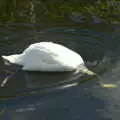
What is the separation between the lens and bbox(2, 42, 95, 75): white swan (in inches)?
349

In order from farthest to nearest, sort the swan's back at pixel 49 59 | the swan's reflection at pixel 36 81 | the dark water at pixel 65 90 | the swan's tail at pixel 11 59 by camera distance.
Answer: the swan's tail at pixel 11 59 < the swan's back at pixel 49 59 < the swan's reflection at pixel 36 81 < the dark water at pixel 65 90

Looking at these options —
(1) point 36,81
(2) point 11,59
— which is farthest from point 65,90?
(2) point 11,59

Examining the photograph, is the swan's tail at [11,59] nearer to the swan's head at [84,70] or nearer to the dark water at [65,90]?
the dark water at [65,90]

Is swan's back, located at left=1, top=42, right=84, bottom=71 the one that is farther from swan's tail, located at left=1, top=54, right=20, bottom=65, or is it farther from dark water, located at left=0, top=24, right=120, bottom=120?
swan's tail, located at left=1, top=54, right=20, bottom=65

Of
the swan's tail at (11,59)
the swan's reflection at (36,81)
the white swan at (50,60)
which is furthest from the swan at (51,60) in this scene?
the swan's tail at (11,59)

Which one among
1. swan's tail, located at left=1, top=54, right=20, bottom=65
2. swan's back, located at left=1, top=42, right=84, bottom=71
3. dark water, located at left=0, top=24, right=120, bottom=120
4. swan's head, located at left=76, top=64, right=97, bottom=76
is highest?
swan's back, located at left=1, top=42, right=84, bottom=71

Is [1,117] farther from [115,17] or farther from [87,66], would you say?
[115,17]

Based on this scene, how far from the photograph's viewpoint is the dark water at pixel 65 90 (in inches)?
282

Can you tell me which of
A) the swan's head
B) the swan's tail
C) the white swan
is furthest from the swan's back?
the swan's tail

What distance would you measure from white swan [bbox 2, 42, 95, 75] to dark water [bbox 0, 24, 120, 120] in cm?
17

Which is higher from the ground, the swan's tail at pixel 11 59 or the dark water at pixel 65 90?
the swan's tail at pixel 11 59

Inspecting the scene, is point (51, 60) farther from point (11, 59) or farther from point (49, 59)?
point (11, 59)

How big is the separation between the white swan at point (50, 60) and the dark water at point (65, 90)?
17 centimetres

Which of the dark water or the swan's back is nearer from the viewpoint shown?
the dark water
